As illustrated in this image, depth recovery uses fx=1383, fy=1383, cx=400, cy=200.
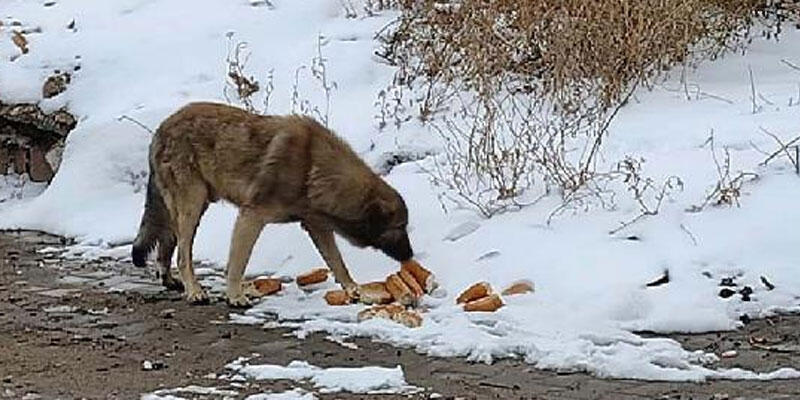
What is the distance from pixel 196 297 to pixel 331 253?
0.88 metres

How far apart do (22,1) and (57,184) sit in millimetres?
3963

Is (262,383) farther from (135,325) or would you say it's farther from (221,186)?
(221,186)

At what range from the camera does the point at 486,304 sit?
7.66m

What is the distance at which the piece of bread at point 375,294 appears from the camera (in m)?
8.18

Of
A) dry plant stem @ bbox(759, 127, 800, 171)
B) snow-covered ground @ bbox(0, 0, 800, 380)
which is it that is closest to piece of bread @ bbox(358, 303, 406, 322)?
snow-covered ground @ bbox(0, 0, 800, 380)

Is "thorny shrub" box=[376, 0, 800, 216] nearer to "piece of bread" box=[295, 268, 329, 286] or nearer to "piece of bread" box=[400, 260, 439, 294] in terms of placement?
"piece of bread" box=[400, 260, 439, 294]

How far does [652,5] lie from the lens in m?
11.2

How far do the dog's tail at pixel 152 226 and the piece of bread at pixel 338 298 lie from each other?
1306 mm

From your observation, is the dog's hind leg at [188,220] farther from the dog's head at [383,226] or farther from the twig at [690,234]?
the twig at [690,234]

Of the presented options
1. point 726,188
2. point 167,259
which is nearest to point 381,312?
point 167,259

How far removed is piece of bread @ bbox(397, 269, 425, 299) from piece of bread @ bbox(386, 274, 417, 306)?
0.02 meters

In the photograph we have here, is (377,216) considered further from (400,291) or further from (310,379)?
(310,379)

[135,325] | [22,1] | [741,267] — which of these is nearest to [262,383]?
[135,325]

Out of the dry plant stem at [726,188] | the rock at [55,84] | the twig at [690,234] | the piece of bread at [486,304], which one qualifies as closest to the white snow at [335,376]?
the piece of bread at [486,304]
